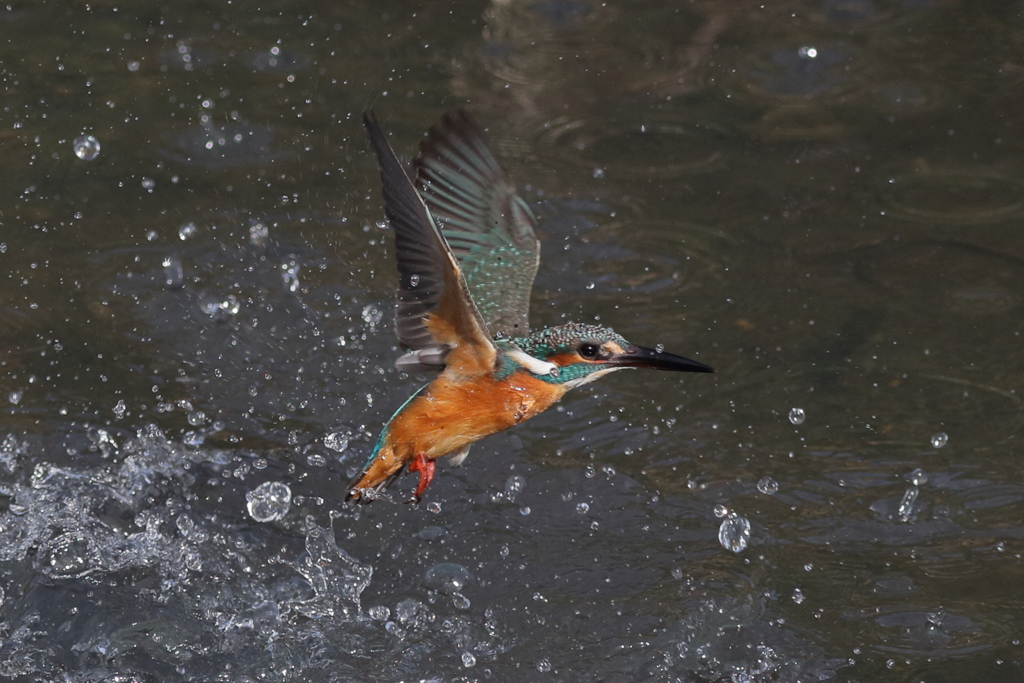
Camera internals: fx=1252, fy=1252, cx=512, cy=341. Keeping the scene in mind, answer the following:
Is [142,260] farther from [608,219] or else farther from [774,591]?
[774,591]

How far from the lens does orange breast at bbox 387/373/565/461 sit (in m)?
3.41

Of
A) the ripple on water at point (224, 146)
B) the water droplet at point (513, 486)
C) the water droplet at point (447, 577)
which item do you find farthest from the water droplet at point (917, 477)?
the ripple on water at point (224, 146)

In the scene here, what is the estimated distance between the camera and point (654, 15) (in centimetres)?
695

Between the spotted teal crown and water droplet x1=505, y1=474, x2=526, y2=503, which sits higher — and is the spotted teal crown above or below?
above

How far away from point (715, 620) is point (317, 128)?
3.44 meters

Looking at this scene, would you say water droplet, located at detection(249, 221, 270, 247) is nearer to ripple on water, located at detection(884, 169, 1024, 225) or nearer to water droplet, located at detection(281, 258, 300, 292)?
water droplet, located at detection(281, 258, 300, 292)

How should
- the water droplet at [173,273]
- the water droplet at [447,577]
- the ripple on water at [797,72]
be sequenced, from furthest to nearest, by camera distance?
the ripple on water at [797,72] < the water droplet at [173,273] < the water droplet at [447,577]

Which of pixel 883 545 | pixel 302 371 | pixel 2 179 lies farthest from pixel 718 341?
pixel 2 179

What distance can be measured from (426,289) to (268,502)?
4.52 ft

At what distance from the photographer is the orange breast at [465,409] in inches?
134

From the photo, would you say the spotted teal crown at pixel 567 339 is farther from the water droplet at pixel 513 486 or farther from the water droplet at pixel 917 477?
the water droplet at pixel 917 477

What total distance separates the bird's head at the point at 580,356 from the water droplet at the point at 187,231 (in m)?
2.53

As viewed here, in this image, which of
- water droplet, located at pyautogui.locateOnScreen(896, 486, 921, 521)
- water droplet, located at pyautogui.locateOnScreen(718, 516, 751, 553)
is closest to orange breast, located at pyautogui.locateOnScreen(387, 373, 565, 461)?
water droplet, located at pyautogui.locateOnScreen(718, 516, 751, 553)

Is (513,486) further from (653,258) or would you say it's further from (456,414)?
(653,258)
